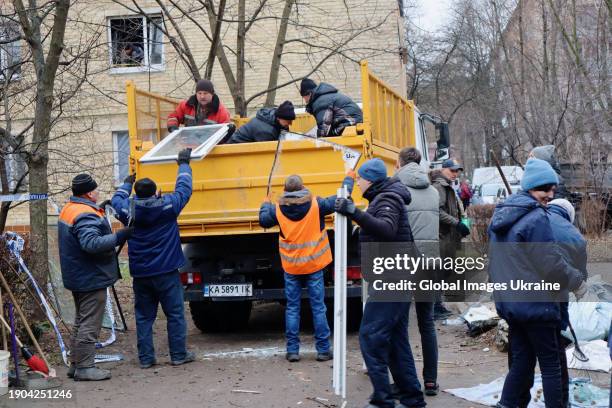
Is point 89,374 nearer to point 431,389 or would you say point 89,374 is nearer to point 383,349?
point 383,349

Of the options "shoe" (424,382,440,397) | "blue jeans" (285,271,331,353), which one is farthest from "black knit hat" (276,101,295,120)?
"shoe" (424,382,440,397)

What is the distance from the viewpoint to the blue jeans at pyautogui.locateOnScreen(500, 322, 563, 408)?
4805 mm

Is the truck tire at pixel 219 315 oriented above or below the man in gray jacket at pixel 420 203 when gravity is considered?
below

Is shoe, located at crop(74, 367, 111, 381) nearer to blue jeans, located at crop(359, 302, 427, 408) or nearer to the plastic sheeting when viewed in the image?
blue jeans, located at crop(359, 302, 427, 408)

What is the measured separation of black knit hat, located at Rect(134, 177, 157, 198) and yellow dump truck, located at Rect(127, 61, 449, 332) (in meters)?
0.42

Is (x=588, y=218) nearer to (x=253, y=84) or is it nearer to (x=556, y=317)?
(x=253, y=84)

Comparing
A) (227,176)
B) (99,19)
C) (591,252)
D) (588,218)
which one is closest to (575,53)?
(588,218)

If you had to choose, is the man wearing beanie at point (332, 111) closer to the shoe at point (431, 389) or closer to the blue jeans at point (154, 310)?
the blue jeans at point (154, 310)

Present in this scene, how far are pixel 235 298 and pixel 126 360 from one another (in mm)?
1241

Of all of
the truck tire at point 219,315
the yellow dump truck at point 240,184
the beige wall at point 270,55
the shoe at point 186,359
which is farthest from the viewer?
the beige wall at point 270,55

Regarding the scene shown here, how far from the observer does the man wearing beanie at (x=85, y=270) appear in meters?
6.74

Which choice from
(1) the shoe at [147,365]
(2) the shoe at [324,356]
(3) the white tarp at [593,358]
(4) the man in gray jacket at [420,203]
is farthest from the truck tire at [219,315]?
(3) the white tarp at [593,358]

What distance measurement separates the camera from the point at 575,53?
1900cm

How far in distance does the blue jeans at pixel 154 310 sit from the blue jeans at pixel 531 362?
336 centimetres
